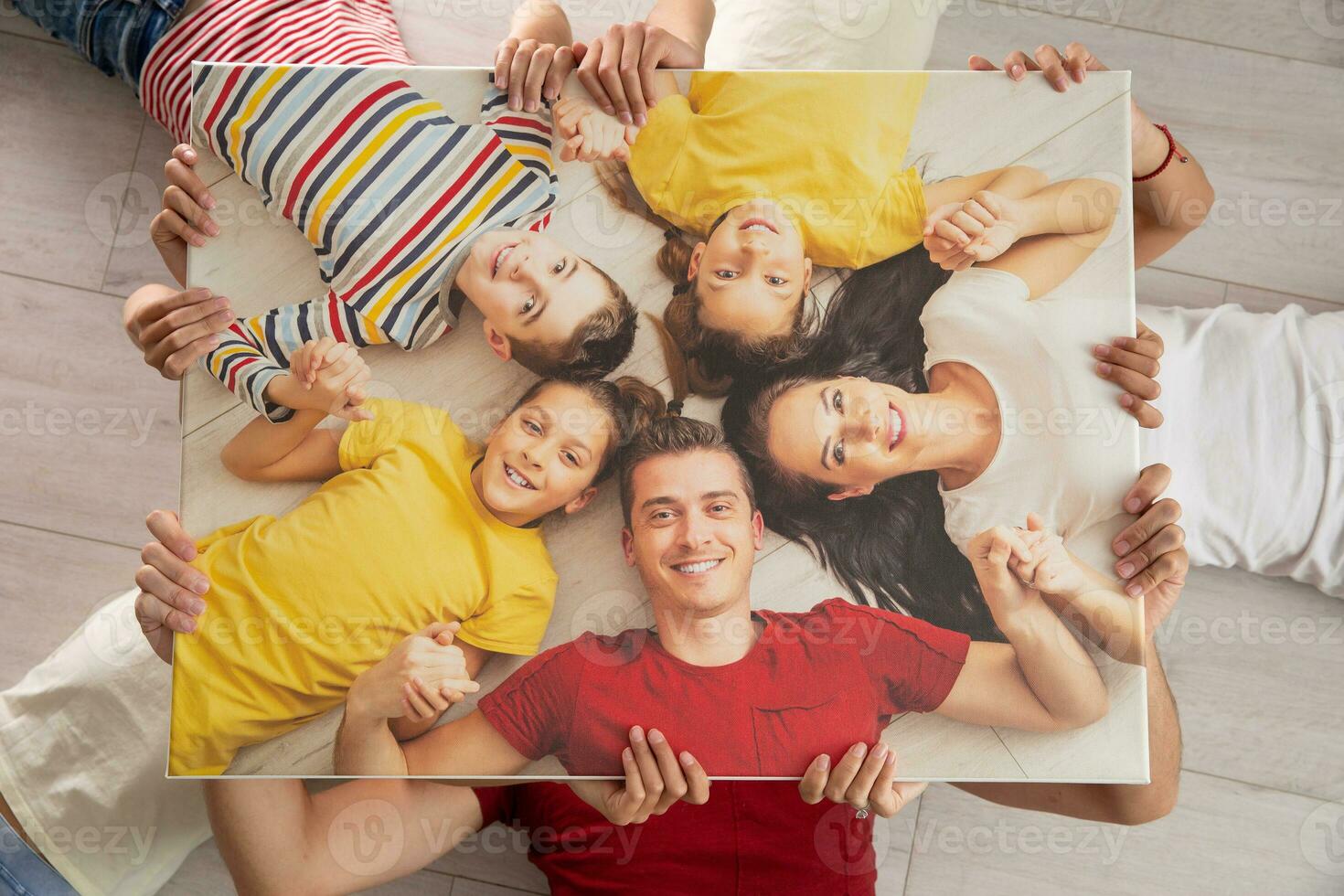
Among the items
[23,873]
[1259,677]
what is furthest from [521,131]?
[1259,677]

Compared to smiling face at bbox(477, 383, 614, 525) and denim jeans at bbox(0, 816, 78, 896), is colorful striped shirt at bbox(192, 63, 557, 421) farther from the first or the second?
denim jeans at bbox(0, 816, 78, 896)

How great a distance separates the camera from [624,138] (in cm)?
72

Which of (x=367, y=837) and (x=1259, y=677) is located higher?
(x=1259, y=677)

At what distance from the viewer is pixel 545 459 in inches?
27.0

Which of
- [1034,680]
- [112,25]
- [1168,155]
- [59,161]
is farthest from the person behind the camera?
[59,161]

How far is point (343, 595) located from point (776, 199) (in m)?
0.45

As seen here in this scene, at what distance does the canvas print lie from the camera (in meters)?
0.67

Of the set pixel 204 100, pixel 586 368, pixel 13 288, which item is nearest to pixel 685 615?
pixel 586 368

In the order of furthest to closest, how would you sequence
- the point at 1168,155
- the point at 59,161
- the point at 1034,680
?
the point at 59,161 < the point at 1168,155 < the point at 1034,680

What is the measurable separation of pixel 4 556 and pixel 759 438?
0.88 meters

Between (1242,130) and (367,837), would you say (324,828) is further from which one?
(1242,130)

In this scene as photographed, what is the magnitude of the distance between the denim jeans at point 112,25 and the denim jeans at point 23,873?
76 centimetres

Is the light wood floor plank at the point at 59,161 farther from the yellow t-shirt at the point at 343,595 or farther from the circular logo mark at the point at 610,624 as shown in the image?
the circular logo mark at the point at 610,624

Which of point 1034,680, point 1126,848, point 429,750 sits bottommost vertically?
point 1126,848
